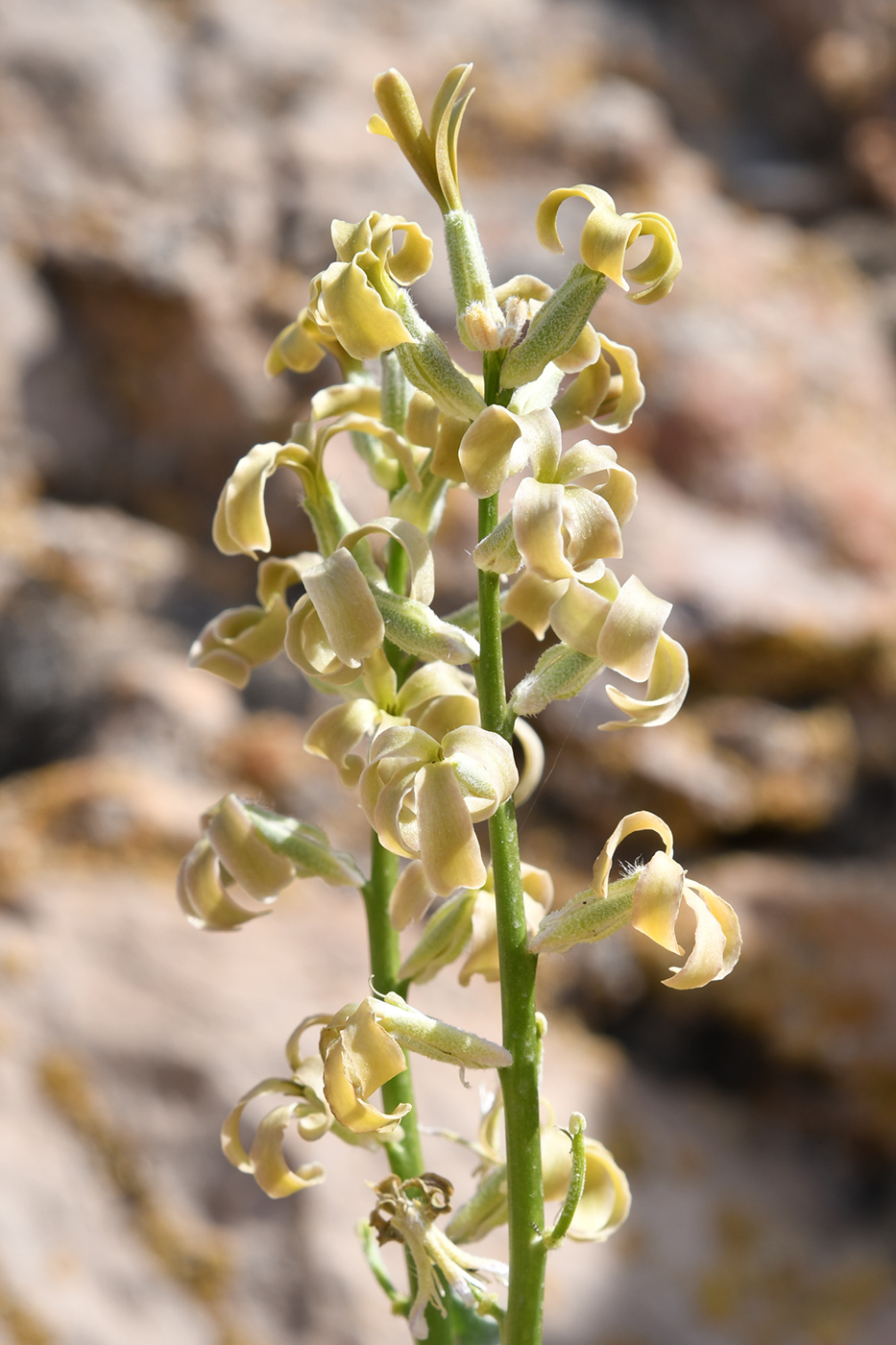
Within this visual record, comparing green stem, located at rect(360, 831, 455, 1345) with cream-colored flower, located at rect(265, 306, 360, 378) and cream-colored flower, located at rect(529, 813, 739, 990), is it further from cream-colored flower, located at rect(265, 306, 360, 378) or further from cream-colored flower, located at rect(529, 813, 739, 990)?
cream-colored flower, located at rect(265, 306, 360, 378)

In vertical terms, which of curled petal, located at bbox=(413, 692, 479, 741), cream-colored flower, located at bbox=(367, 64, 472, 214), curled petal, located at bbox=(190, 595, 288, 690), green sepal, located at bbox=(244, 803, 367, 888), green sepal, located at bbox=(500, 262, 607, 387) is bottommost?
green sepal, located at bbox=(244, 803, 367, 888)

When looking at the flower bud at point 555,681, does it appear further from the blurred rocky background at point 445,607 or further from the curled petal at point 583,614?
the blurred rocky background at point 445,607

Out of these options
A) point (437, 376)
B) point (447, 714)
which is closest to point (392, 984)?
point (447, 714)

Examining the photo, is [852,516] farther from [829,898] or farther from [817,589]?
[829,898]

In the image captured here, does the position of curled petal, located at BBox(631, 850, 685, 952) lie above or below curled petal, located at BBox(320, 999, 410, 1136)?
above

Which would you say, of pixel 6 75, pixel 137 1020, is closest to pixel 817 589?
pixel 137 1020

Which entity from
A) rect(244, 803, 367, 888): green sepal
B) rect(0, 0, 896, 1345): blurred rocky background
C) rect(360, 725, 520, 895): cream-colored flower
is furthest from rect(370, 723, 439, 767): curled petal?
rect(0, 0, 896, 1345): blurred rocky background
